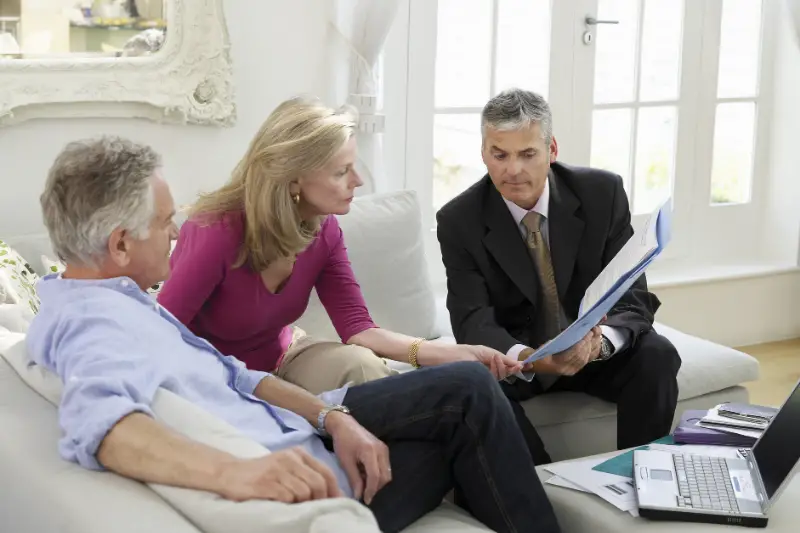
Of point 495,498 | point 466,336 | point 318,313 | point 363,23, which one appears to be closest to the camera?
point 495,498

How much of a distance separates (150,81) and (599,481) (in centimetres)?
181

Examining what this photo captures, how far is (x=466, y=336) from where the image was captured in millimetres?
2754

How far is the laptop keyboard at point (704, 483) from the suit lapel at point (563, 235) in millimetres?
639

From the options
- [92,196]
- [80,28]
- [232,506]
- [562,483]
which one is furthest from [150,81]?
[232,506]

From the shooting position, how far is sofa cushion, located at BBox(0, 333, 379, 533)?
4.48ft

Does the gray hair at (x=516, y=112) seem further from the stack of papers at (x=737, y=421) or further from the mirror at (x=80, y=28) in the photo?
the mirror at (x=80, y=28)

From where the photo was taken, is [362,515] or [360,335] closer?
[362,515]

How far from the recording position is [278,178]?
2.35m

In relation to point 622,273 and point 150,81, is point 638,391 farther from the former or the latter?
point 150,81

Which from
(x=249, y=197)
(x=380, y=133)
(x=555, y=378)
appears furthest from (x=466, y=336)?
(x=380, y=133)

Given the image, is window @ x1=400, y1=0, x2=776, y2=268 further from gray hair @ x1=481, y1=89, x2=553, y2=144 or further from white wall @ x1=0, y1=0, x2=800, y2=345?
gray hair @ x1=481, y1=89, x2=553, y2=144

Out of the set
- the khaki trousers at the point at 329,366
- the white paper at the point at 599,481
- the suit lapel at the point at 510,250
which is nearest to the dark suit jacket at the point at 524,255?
the suit lapel at the point at 510,250

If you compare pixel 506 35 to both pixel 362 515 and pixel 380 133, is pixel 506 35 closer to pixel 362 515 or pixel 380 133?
pixel 380 133

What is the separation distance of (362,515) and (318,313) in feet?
5.39
